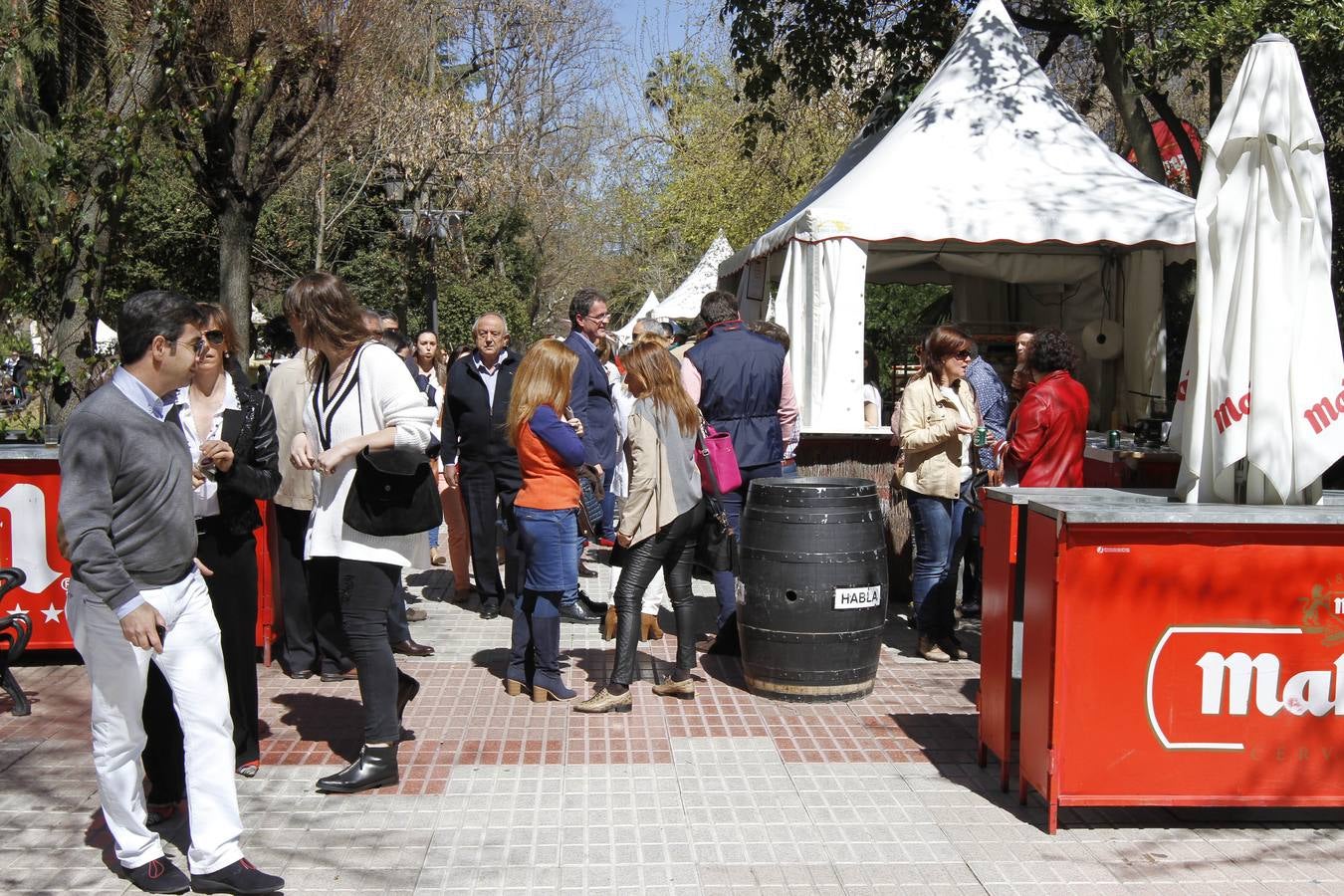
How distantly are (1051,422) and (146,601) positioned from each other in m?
4.39

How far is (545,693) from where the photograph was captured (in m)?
6.11

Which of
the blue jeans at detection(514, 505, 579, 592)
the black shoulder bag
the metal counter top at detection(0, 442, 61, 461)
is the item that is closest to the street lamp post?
the metal counter top at detection(0, 442, 61, 461)

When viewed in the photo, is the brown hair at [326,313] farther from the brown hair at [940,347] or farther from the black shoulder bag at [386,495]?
the brown hair at [940,347]

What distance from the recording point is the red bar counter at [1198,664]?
4.27 m

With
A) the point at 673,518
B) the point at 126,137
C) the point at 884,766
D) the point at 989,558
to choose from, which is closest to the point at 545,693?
the point at 673,518

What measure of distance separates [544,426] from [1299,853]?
138 inches

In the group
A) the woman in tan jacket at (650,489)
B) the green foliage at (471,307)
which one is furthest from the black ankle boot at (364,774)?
the green foliage at (471,307)

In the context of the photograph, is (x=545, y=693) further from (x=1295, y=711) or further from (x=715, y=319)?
(x=1295, y=711)

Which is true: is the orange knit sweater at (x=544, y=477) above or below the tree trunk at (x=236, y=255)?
below

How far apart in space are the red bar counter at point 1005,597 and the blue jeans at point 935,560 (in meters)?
1.81

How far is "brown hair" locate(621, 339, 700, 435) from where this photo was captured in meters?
5.91

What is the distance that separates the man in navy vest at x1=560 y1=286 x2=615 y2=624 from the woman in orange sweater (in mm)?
1636

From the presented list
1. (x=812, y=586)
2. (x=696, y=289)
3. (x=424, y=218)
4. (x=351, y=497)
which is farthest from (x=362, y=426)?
(x=696, y=289)

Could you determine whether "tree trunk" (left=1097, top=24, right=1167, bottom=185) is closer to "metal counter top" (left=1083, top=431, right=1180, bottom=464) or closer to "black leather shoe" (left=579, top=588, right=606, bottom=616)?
"metal counter top" (left=1083, top=431, right=1180, bottom=464)
